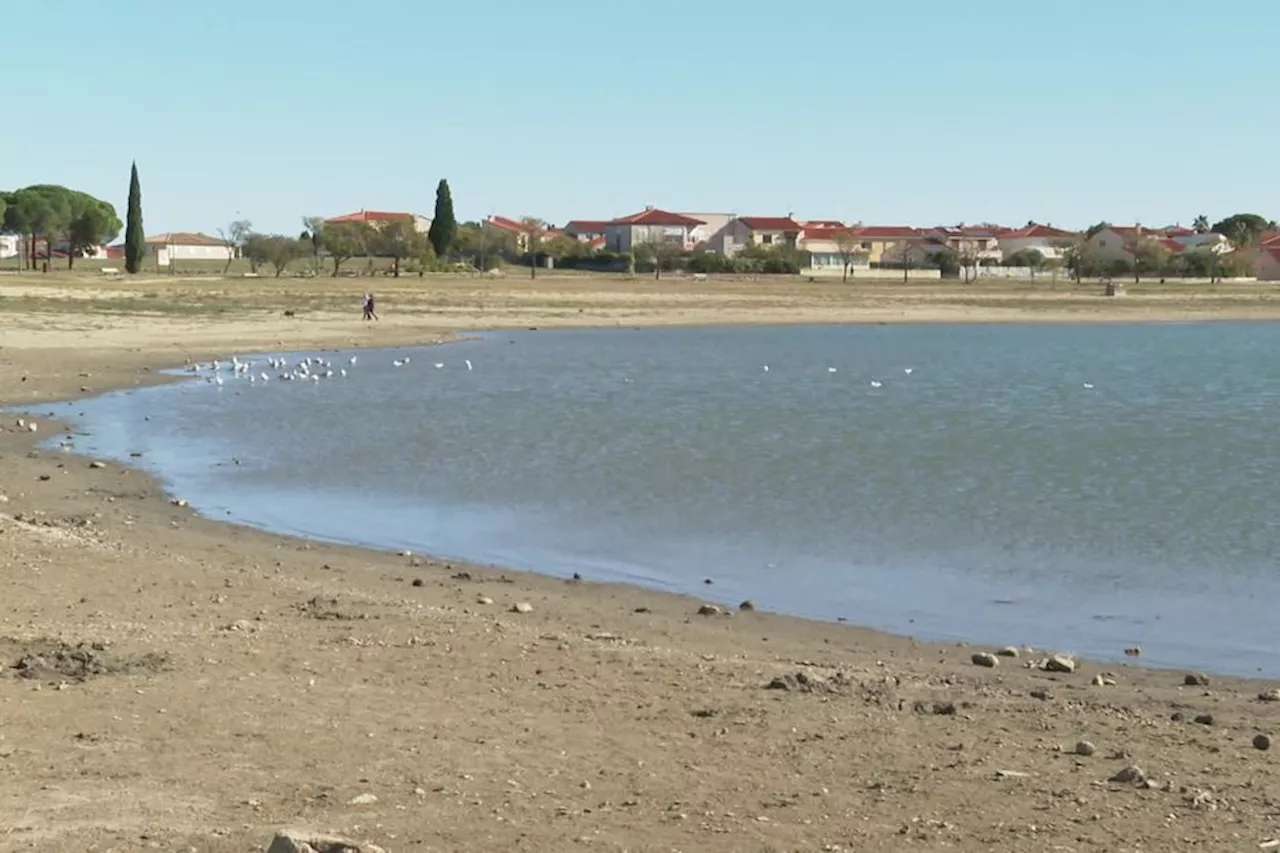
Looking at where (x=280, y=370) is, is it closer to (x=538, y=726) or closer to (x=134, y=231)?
(x=538, y=726)

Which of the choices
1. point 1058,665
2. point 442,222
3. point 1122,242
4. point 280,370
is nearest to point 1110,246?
point 1122,242

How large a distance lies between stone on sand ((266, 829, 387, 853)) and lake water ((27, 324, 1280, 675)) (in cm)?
739

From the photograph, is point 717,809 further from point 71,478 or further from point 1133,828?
point 71,478

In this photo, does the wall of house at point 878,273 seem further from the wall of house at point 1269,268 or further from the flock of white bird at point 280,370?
the flock of white bird at point 280,370

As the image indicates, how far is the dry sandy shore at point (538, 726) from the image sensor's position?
671 cm

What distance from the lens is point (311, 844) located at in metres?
5.95

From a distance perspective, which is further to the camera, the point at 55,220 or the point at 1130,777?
the point at 55,220

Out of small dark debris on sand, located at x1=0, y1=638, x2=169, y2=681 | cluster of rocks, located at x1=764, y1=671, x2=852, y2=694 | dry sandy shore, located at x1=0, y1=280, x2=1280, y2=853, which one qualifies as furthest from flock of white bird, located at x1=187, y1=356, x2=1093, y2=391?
cluster of rocks, located at x1=764, y1=671, x2=852, y2=694

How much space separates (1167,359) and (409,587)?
49.3 m

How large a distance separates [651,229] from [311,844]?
148 m

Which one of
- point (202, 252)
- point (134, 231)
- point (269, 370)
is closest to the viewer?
point (269, 370)

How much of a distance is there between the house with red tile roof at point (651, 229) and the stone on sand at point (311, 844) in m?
144

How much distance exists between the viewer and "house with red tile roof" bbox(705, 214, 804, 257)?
505 feet

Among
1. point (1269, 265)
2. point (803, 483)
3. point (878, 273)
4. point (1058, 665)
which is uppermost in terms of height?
point (1269, 265)
